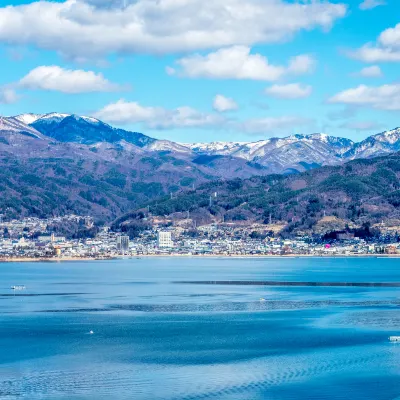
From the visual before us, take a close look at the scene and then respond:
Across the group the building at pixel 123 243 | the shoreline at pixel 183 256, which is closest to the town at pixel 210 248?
the building at pixel 123 243

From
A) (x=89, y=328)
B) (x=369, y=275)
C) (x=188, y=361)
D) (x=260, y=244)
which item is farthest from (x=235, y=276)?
(x=260, y=244)

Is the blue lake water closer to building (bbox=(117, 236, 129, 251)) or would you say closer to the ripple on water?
the ripple on water

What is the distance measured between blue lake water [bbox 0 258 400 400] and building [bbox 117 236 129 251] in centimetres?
11671

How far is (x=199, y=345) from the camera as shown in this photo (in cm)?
4412

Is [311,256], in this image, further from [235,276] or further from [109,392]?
[109,392]

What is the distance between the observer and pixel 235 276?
103 meters

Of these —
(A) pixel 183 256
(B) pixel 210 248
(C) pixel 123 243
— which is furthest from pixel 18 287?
(C) pixel 123 243

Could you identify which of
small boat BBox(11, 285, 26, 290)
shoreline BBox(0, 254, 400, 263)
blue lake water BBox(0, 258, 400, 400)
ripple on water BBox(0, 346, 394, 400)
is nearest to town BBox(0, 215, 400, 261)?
shoreline BBox(0, 254, 400, 263)

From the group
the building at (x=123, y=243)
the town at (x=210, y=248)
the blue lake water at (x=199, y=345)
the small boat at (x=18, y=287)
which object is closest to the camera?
the blue lake water at (x=199, y=345)

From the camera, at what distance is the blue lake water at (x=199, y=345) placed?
109 feet

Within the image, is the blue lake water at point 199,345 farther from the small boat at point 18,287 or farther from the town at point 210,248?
the town at point 210,248

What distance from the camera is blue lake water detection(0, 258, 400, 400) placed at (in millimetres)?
33125

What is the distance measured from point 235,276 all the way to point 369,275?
1674cm

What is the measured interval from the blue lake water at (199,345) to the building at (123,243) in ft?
383
